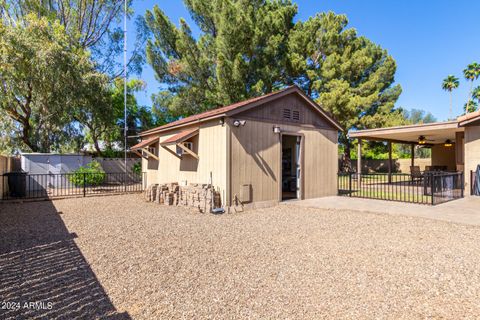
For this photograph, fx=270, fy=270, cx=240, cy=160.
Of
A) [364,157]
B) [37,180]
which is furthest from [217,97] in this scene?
[364,157]

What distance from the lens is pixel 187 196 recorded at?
29.5ft

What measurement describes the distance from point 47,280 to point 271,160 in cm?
658

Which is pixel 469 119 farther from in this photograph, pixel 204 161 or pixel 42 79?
pixel 42 79

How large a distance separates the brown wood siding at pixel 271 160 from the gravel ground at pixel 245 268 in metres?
1.89

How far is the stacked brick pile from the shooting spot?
7.90 m

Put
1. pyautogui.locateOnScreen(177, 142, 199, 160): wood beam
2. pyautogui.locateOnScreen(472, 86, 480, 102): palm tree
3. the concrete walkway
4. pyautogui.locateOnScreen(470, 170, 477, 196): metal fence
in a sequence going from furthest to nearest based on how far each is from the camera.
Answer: pyautogui.locateOnScreen(472, 86, 480, 102): palm tree, pyautogui.locateOnScreen(470, 170, 477, 196): metal fence, pyautogui.locateOnScreen(177, 142, 199, 160): wood beam, the concrete walkway

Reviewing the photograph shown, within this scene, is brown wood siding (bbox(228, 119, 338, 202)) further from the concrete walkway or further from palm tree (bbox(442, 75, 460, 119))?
palm tree (bbox(442, 75, 460, 119))

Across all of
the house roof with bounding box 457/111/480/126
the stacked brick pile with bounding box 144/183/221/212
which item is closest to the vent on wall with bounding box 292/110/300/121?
the stacked brick pile with bounding box 144/183/221/212

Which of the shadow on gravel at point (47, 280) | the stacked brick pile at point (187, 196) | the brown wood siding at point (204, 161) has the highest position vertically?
the brown wood siding at point (204, 161)

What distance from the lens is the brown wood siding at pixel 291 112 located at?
333 inches

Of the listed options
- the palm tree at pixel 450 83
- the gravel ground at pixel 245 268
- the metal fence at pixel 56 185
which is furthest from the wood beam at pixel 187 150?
the palm tree at pixel 450 83

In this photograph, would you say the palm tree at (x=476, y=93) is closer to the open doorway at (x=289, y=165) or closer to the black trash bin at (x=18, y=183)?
the open doorway at (x=289, y=165)

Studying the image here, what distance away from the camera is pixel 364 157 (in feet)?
94.6

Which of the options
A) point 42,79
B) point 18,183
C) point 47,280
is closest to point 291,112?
point 47,280
